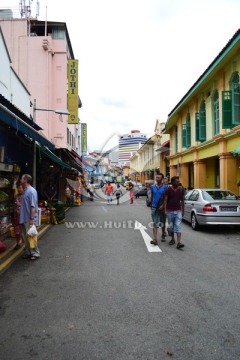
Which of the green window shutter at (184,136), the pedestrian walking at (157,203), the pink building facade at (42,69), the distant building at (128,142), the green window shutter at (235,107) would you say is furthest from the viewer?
the distant building at (128,142)

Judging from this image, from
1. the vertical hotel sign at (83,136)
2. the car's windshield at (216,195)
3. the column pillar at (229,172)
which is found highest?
the vertical hotel sign at (83,136)

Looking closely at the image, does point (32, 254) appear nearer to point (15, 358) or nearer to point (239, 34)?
point (15, 358)

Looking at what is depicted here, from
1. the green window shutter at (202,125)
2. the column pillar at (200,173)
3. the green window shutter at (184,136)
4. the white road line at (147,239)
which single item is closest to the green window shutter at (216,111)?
the green window shutter at (202,125)

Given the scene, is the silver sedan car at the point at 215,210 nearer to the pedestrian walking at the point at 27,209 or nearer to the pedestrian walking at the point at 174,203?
the pedestrian walking at the point at 174,203

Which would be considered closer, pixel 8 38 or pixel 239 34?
pixel 239 34

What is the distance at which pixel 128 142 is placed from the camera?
5704 inches

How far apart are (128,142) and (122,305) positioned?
467ft

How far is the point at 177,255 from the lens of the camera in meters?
6.64

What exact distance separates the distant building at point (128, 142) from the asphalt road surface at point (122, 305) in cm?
13134

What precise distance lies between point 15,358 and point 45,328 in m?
0.57

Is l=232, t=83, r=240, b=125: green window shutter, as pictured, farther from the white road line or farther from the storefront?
the storefront

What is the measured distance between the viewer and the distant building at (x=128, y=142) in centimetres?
13888

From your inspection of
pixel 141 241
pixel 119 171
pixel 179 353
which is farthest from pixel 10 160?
pixel 119 171

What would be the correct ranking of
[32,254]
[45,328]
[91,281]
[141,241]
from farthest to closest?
[141,241] < [32,254] < [91,281] < [45,328]
